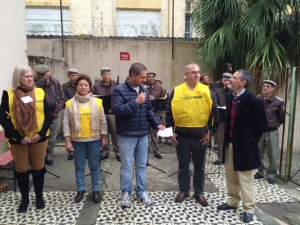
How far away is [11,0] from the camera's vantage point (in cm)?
635

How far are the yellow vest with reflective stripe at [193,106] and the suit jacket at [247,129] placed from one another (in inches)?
17.2

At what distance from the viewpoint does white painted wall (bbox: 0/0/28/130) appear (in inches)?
235

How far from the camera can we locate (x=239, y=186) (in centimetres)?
395

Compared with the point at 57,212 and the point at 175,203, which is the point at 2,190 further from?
the point at 175,203

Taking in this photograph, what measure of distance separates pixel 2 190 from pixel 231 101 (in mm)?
3532

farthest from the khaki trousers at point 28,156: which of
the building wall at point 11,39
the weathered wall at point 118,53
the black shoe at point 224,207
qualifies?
the weathered wall at point 118,53

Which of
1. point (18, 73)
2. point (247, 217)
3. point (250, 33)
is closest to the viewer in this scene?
point (18, 73)

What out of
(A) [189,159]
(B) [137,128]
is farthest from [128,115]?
(A) [189,159]

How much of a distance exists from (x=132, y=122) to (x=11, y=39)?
13.1 ft

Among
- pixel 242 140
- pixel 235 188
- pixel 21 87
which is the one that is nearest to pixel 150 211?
pixel 235 188

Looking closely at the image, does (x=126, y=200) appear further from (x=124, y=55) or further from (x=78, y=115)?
(x=124, y=55)

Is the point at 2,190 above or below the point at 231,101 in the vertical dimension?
below

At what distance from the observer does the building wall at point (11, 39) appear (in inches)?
235

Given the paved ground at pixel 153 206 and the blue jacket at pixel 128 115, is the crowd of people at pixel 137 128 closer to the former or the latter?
the blue jacket at pixel 128 115
